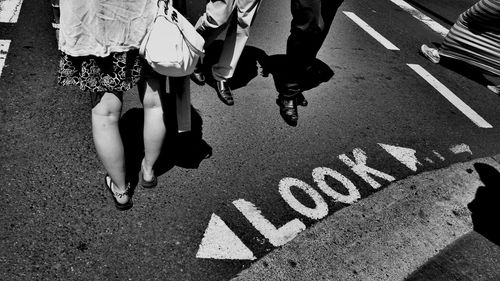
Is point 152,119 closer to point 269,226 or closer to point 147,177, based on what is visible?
point 147,177

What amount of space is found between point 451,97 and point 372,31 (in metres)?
1.79

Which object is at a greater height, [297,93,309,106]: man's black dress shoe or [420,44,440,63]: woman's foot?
[420,44,440,63]: woman's foot

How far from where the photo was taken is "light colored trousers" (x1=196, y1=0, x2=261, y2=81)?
3.42m

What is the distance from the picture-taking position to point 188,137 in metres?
3.45

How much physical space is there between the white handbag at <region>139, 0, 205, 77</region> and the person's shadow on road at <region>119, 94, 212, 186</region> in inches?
34.8

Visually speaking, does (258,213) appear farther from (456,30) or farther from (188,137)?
(456,30)

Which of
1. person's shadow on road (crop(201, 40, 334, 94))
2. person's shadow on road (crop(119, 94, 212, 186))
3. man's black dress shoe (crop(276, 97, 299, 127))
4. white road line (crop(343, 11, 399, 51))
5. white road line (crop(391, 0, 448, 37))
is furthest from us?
white road line (crop(391, 0, 448, 37))

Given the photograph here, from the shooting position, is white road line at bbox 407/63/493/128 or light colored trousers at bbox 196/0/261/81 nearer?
light colored trousers at bbox 196/0/261/81

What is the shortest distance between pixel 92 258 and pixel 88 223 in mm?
271

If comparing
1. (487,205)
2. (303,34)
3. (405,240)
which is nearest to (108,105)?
(303,34)

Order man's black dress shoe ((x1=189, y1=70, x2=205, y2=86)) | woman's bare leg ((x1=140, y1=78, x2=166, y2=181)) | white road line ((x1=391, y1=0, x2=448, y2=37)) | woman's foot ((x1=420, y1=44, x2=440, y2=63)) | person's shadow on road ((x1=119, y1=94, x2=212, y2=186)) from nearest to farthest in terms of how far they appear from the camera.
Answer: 1. woman's bare leg ((x1=140, y1=78, x2=166, y2=181))
2. person's shadow on road ((x1=119, y1=94, x2=212, y2=186))
3. man's black dress shoe ((x1=189, y1=70, x2=205, y2=86))
4. woman's foot ((x1=420, y1=44, x2=440, y2=63))
5. white road line ((x1=391, y1=0, x2=448, y2=37))

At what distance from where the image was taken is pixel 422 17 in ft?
24.4

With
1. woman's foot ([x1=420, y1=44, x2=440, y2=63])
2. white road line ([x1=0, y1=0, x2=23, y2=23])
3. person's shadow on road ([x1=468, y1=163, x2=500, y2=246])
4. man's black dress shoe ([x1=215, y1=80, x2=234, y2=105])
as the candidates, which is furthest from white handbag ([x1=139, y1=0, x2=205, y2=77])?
woman's foot ([x1=420, y1=44, x2=440, y2=63])

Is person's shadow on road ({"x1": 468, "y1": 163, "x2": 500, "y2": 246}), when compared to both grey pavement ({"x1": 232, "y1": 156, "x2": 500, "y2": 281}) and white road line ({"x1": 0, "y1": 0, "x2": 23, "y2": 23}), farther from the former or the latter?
white road line ({"x1": 0, "y1": 0, "x2": 23, "y2": 23})
